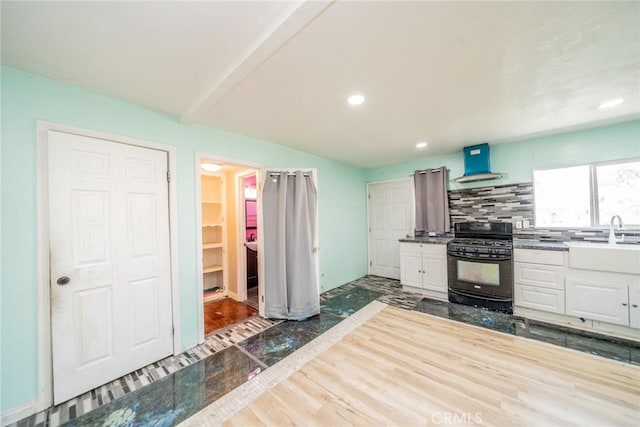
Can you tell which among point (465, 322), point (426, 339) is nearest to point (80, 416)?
point (426, 339)

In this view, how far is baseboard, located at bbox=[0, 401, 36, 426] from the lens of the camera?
4.65 feet

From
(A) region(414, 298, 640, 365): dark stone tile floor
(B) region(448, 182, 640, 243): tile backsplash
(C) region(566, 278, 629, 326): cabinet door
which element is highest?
(B) region(448, 182, 640, 243): tile backsplash

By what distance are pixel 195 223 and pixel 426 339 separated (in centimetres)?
269

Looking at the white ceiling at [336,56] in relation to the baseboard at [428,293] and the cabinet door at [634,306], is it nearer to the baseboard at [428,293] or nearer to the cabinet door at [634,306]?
the cabinet door at [634,306]

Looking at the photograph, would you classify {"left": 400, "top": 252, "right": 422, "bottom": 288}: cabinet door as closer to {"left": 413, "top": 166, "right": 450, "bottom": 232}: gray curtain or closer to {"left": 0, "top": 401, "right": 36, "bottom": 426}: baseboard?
{"left": 413, "top": 166, "right": 450, "bottom": 232}: gray curtain

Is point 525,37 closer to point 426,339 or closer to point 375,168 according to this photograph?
point 426,339

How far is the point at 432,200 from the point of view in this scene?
3.98 metres

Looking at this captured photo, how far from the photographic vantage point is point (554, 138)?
121 inches

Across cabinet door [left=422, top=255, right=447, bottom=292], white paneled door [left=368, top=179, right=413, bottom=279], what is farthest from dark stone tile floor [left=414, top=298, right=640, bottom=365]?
white paneled door [left=368, top=179, right=413, bottom=279]

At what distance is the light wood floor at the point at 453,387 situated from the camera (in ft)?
4.67

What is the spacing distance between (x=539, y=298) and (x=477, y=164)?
192cm

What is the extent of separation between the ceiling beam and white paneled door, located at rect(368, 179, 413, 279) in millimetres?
3653

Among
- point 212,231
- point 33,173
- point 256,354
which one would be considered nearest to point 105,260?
point 33,173

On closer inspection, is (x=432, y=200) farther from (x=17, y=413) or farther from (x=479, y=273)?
(x=17, y=413)
